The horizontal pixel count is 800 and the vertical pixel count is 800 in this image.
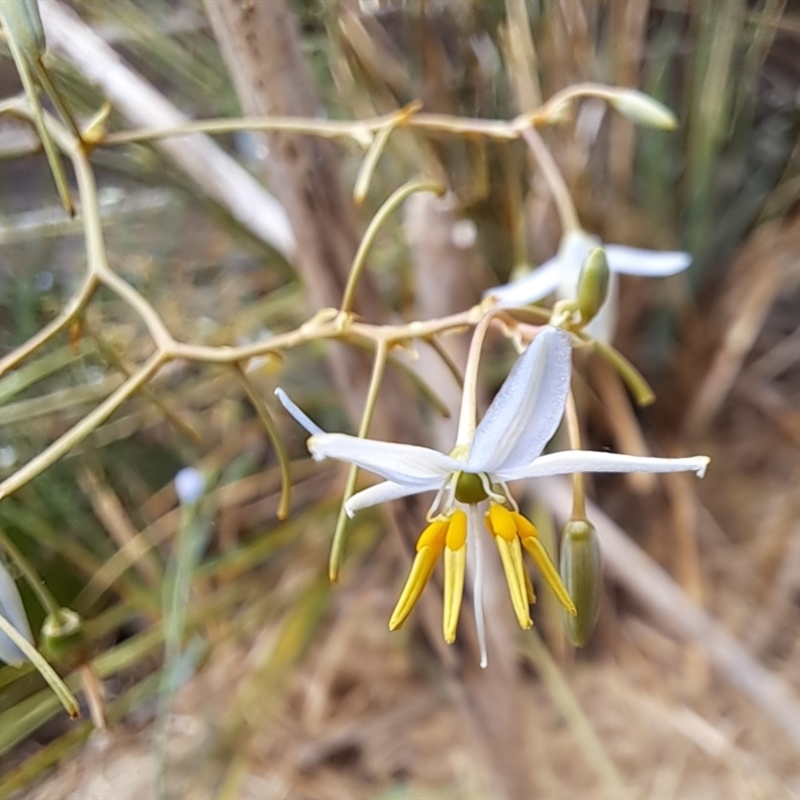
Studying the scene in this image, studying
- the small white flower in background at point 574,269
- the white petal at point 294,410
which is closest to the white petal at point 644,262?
the small white flower in background at point 574,269

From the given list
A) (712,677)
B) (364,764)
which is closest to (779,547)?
(712,677)

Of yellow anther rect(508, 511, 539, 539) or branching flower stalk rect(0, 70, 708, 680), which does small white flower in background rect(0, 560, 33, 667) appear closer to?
branching flower stalk rect(0, 70, 708, 680)

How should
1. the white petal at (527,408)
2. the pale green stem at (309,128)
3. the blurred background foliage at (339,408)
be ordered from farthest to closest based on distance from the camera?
1. the blurred background foliage at (339,408)
2. the pale green stem at (309,128)
3. the white petal at (527,408)

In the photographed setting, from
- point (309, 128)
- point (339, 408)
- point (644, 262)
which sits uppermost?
point (309, 128)

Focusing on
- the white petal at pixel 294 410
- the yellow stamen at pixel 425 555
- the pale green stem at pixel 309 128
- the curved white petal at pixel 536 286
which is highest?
the pale green stem at pixel 309 128

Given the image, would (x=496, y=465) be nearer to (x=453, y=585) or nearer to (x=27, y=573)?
(x=453, y=585)

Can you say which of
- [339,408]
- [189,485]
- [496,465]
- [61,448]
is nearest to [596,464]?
[496,465]

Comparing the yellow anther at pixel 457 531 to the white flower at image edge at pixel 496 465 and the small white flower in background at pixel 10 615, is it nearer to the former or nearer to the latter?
the white flower at image edge at pixel 496 465
